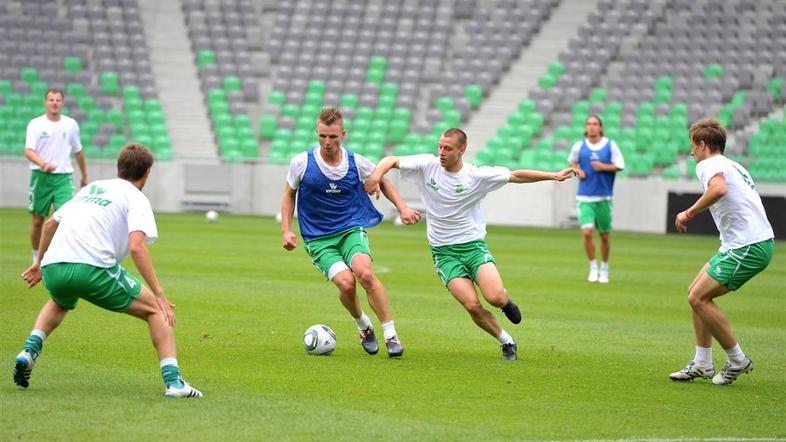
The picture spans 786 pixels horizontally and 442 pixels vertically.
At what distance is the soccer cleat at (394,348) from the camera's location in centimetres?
1035

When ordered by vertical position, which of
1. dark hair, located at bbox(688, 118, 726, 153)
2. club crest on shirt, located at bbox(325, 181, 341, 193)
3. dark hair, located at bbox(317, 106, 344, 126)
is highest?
dark hair, located at bbox(317, 106, 344, 126)

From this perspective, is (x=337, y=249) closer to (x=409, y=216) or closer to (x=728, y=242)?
(x=409, y=216)

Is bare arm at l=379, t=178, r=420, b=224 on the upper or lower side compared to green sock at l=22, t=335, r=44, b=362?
upper

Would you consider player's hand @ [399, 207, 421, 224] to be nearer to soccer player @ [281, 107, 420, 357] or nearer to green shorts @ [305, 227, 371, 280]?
soccer player @ [281, 107, 420, 357]

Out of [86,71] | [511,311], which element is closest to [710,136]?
[511,311]

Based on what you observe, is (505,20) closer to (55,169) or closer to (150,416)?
(55,169)

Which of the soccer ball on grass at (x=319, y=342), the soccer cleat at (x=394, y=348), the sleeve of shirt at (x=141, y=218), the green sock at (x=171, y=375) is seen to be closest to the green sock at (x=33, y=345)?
the green sock at (x=171, y=375)

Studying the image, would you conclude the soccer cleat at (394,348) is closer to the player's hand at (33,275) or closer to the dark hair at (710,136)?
the dark hair at (710,136)

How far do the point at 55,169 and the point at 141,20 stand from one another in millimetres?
24853

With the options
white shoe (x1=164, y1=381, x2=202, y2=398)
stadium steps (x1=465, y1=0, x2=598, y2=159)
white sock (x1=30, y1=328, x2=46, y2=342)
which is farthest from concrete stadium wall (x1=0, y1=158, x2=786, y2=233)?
white sock (x1=30, y1=328, x2=46, y2=342)

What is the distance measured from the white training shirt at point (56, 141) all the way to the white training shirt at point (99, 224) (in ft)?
29.1

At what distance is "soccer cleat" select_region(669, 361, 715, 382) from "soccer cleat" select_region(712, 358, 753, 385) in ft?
0.30

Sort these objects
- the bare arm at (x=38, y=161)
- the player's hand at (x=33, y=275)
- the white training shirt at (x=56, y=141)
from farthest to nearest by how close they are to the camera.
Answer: the white training shirt at (x=56, y=141) → the bare arm at (x=38, y=161) → the player's hand at (x=33, y=275)

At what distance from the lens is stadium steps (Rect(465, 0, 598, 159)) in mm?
37203
